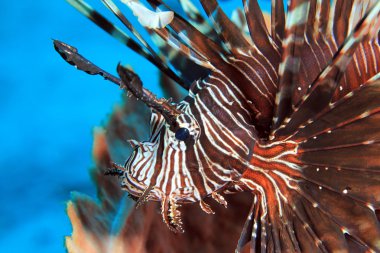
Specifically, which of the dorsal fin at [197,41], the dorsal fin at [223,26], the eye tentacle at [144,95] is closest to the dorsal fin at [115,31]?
the dorsal fin at [197,41]

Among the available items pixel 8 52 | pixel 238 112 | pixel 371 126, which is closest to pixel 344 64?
pixel 371 126

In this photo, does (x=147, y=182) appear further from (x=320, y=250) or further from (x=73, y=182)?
(x=73, y=182)

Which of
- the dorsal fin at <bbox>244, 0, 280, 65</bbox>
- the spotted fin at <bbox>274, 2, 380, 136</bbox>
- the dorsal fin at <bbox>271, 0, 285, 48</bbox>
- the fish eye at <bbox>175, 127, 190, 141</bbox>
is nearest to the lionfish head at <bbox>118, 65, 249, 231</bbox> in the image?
the fish eye at <bbox>175, 127, 190, 141</bbox>

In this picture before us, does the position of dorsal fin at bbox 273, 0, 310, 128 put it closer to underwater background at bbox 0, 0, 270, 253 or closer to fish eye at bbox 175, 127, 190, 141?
fish eye at bbox 175, 127, 190, 141

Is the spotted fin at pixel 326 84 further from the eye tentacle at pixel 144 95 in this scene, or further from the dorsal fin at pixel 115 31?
the dorsal fin at pixel 115 31

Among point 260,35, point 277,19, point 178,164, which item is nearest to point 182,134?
point 178,164

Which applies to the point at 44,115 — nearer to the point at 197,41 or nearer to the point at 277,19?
the point at 197,41

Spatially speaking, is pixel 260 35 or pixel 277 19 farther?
pixel 277 19
